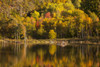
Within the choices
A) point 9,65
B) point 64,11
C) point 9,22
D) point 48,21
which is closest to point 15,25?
point 9,22

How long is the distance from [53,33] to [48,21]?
10701 millimetres

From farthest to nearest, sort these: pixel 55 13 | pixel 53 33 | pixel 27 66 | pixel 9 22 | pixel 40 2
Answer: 1. pixel 40 2
2. pixel 55 13
3. pixel 9 22
4. pixel 53 33
5. pixel 27 66

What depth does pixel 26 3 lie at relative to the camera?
110 metres

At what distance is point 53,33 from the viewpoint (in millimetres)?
92750

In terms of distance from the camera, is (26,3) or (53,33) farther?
(26,3)

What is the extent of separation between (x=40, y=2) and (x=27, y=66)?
89.7 metres

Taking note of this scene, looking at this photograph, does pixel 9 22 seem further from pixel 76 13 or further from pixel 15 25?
pixel 76 13

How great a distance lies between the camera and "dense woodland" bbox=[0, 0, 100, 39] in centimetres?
9106

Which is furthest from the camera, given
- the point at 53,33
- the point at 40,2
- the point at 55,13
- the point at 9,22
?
the point at 40,2

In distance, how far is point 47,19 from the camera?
104 metres

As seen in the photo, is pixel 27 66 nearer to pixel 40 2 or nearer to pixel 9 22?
pixel 9 22

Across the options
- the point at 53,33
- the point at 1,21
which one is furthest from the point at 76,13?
the point at 1,21

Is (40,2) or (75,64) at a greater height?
(40,2)

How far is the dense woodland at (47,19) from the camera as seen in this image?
91.1 metres
